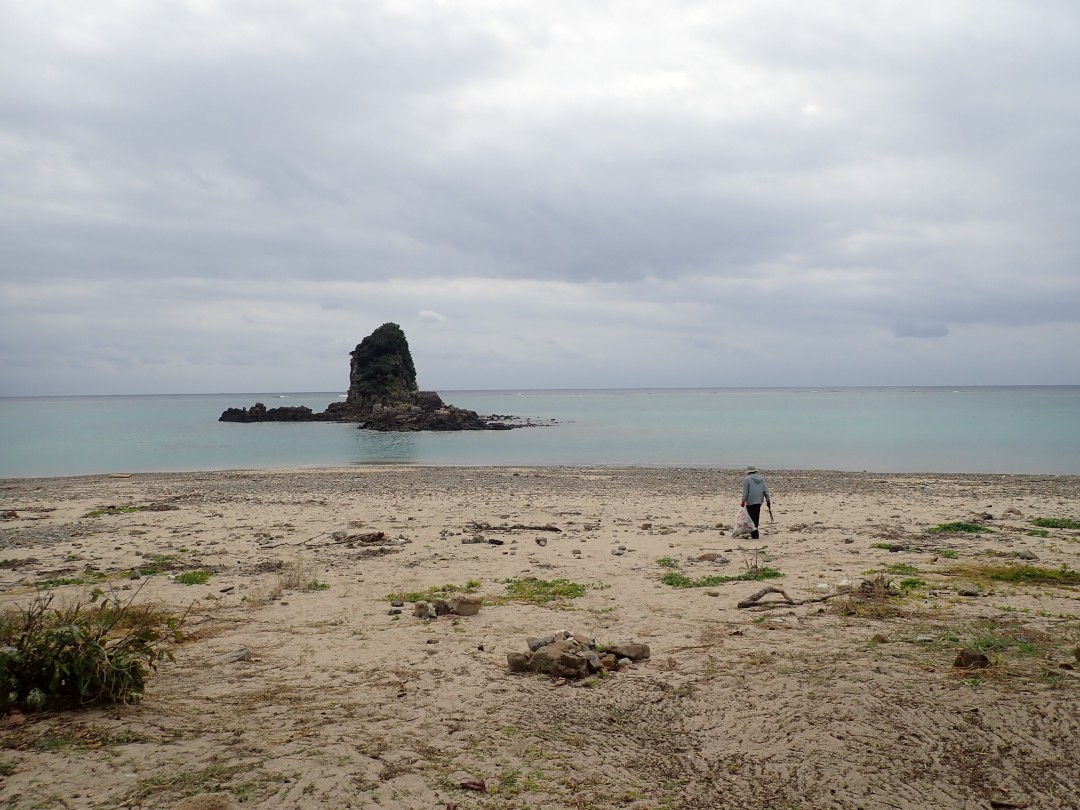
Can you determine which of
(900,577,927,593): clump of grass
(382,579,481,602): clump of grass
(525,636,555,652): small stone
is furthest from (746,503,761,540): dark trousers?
(525,636,555,652): small stone

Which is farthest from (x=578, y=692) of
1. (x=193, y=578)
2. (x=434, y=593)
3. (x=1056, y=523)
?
(x=1056, y=523)

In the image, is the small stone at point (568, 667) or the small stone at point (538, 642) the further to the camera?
the small stone at point (538, 642)

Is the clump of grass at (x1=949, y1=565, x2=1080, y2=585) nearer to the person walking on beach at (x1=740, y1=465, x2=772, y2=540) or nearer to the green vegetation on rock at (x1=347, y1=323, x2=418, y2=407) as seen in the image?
the person walking on beach at (x1=740, y1=465, x2=772, y2=540)

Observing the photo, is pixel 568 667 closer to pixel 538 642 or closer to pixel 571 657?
pixel 571 657

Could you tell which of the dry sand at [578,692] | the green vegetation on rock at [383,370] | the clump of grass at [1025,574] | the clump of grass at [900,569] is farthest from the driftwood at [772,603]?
the green vegetation on rock at [383,370]

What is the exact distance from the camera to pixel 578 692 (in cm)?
712

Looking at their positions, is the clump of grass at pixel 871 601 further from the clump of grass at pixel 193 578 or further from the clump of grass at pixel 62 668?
the clump of grass at pixel 193 578

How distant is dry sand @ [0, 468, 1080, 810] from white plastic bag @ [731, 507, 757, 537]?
69 cm

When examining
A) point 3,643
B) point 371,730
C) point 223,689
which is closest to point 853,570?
point 371,730

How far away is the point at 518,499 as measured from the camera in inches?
989

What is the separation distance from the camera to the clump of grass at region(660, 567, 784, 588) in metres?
11.7

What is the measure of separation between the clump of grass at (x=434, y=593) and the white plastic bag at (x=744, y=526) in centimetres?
721

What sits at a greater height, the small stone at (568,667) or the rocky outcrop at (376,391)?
the rocky outcrop at (376,391)

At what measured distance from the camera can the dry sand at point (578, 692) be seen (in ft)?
17.4
